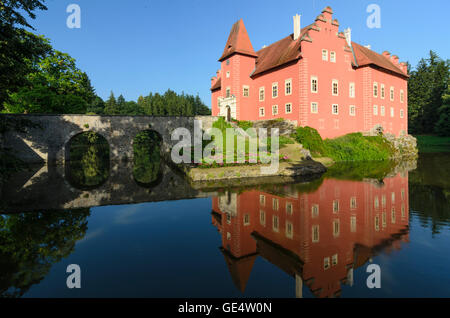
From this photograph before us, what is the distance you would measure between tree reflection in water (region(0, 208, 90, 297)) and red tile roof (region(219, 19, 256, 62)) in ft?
93.7

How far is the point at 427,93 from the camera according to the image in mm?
55469

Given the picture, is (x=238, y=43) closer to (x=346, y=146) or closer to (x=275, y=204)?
(x=346, y=146)

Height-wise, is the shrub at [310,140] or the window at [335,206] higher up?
the shrub at [310,140]

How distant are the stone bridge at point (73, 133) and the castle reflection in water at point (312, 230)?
1876cm

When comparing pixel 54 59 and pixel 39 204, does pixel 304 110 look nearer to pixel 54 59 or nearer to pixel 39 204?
pixel 39 204

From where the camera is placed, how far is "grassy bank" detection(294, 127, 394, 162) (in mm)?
24250

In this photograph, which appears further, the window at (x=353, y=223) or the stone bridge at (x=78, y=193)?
the stone bridge at (x=78, y=193)

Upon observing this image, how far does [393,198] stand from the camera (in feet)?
31.5

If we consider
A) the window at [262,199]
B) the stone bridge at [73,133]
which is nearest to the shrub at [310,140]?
the stone bridge at [73,133]

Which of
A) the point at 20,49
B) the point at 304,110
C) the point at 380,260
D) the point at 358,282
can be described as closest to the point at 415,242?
the point at 380,260

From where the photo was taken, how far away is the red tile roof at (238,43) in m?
30.9

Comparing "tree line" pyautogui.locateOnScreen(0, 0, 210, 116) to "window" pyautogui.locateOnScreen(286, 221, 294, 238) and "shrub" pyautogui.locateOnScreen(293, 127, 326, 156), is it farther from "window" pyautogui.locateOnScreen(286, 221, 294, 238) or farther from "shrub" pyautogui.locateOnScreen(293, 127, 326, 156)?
"shrub" pyautogui.locateOnScreen(293, 127, 326, 156)

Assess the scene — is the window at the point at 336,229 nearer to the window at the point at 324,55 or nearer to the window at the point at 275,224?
the window at the point at 275,224

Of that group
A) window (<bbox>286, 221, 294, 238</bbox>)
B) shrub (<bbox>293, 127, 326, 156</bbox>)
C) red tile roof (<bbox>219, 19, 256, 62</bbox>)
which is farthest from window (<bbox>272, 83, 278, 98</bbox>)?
window (<bbox>286, 221, 294, 238</bbox>)
